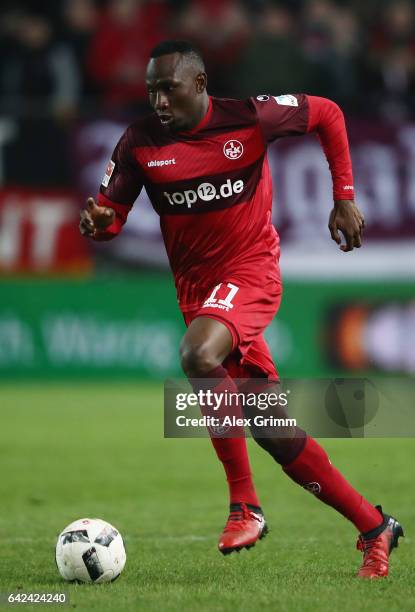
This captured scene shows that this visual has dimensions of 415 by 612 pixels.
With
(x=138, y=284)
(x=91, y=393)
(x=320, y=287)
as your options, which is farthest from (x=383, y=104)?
(x=91, y=393)

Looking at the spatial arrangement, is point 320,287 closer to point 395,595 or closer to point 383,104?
point 383,104

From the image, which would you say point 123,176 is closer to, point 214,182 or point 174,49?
point 214,182

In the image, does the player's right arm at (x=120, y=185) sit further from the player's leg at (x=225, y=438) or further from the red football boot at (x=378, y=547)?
the red football boot at (x=378, y=547)

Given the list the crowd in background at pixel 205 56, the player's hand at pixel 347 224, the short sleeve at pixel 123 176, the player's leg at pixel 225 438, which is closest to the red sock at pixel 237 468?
the player's leg at pixel 225 438

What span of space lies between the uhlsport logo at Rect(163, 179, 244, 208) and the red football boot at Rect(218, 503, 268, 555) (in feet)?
4.32

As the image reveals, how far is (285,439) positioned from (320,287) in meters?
7.65

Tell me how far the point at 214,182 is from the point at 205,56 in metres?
7.95

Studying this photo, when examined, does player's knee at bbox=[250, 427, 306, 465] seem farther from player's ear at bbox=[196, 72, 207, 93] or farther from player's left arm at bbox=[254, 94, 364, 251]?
player's ear at bbox=[196, 72, 207, 93]

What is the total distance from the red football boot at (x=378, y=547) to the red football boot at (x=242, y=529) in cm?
44

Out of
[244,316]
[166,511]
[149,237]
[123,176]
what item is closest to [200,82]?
[123,176]

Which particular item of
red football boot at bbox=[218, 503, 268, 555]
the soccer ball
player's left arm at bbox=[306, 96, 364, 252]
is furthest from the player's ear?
the soccer ball

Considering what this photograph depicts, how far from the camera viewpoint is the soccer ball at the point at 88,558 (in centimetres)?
490

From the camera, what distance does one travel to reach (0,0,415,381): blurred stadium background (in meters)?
12.4

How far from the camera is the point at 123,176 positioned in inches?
211
